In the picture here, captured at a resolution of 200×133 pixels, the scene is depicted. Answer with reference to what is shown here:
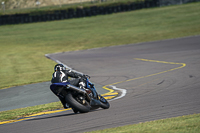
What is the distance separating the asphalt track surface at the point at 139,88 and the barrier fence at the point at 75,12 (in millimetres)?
21152

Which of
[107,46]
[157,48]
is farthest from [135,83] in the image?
[107,46]

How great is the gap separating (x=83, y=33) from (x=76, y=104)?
2972 centimetres

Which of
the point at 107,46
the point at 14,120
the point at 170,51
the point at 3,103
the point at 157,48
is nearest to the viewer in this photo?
the point at 14,120

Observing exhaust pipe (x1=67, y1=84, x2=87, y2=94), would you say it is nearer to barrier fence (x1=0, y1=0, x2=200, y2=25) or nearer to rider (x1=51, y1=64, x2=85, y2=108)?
rider (x1=51, y1=64, x2=85, y2=108)

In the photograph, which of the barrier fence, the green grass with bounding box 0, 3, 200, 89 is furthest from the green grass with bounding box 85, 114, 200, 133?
the barrier fence

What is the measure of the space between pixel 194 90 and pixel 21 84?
852cm

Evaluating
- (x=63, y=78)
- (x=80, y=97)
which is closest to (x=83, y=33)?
(x=63, y=78)

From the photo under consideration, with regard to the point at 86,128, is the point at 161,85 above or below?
below

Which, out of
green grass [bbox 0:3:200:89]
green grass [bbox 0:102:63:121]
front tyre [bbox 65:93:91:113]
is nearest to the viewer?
front tyre [bbox 65:93:91:113]

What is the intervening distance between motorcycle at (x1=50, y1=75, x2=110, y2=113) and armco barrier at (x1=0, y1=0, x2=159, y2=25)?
1427 inches

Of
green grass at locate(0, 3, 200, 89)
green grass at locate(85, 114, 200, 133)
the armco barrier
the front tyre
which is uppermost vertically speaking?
green grass at locate(85, 114, 200, 133)

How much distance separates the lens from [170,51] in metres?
23.2

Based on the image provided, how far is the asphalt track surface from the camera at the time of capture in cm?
789

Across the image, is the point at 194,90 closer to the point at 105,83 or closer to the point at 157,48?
the point at 105,83
